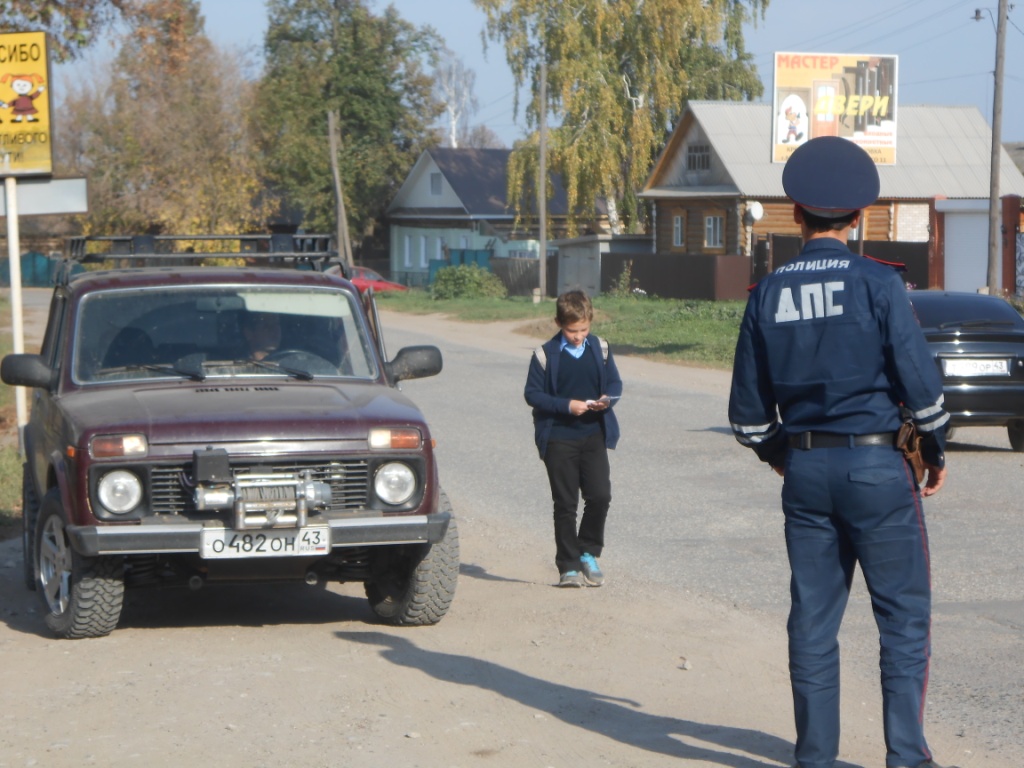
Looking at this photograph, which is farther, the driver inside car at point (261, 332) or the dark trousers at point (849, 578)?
the driver inside car at point (261, 332)

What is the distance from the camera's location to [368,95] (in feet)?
224

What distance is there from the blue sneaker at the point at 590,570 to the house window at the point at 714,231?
126ft

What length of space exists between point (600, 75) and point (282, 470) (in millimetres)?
41563

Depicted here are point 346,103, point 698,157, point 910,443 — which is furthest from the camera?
point 346,103

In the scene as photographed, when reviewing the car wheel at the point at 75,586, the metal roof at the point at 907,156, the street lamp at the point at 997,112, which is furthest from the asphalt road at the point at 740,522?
the metal roof at the point at 907,156

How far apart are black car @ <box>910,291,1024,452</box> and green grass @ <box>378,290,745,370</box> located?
10464 millimetres

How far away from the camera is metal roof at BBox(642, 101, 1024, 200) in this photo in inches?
1715

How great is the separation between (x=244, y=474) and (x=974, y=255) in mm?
28557

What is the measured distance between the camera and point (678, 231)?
47906 mm

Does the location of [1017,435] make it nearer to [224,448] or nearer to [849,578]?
[224,448]

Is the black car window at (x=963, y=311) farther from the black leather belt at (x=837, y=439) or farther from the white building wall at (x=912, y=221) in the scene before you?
the white building wall at (x=912, y=221)

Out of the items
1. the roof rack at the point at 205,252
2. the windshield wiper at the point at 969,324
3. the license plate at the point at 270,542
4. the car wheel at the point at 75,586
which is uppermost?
the roof rack at the point at 205,252

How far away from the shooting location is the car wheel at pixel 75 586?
20.5ft

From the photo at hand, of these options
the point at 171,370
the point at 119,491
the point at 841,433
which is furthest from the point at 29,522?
the point at 841,433
